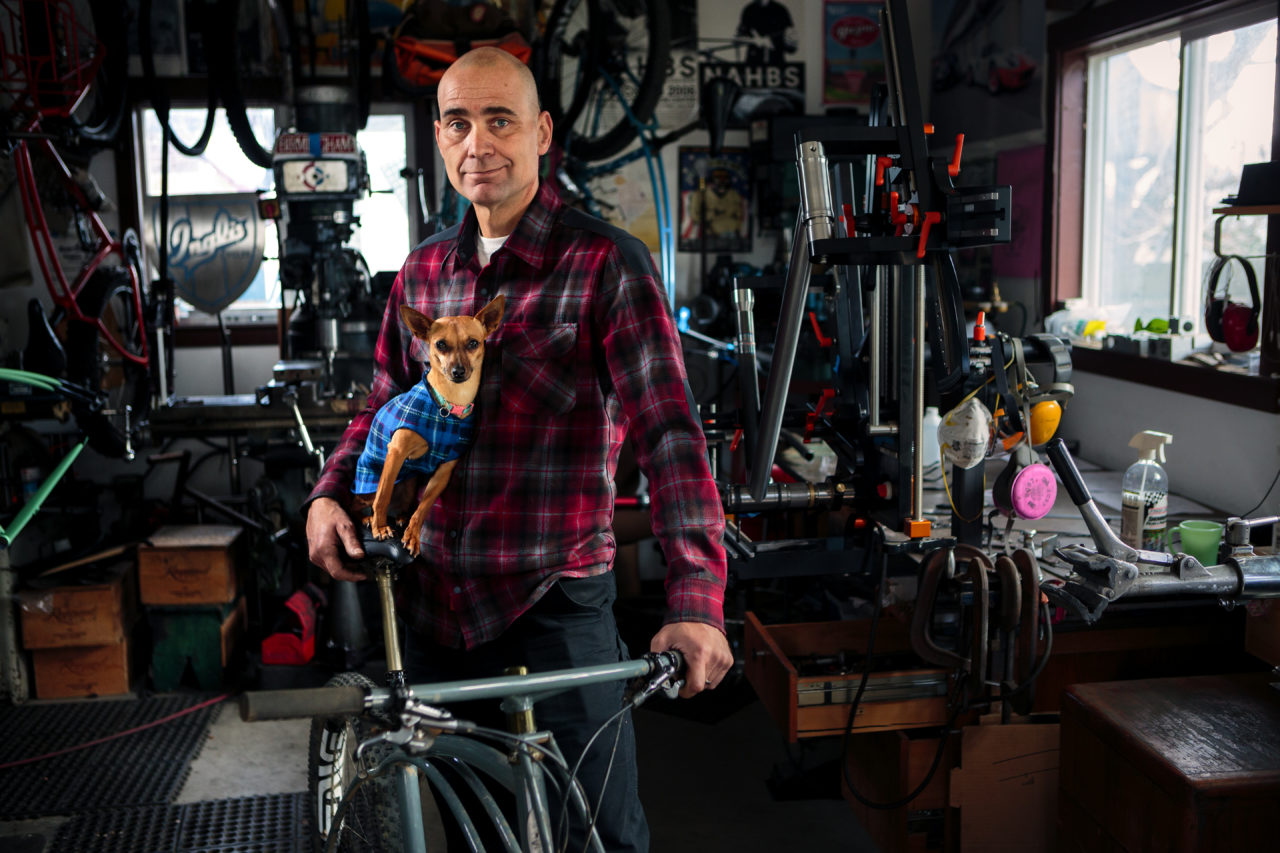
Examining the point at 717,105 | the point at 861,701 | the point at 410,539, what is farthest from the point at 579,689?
the point at 717,105

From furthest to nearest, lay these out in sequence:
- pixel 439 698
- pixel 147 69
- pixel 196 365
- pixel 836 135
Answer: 1. pixel 196 365
2. pixel 147 69
3. pixel 836 135
4. pixel 439 698

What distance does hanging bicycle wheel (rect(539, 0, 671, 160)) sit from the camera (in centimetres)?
427

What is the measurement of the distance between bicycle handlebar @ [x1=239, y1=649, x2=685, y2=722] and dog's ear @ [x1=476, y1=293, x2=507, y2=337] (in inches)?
18.4

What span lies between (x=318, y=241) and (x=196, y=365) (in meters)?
1.49

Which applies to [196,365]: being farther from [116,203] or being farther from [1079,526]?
[1079,526]

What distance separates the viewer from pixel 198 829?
2850mm

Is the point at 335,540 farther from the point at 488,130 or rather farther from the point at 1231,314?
the point at 1231,314

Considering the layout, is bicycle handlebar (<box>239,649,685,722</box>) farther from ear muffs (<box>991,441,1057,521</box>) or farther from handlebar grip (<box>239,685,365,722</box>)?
ear muffs (<box>991,441,1057,521</box>)

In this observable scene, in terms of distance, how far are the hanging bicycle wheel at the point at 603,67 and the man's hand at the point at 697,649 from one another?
338cm

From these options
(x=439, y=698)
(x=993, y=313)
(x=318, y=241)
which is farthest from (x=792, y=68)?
(x=439, y=698)

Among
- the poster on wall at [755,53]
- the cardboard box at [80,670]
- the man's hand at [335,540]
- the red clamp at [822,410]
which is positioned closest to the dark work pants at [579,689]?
the man's hand at [335,540]

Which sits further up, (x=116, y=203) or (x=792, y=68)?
(x=792, y=68)

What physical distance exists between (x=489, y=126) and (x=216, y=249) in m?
3.09

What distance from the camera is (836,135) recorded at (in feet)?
7.25
